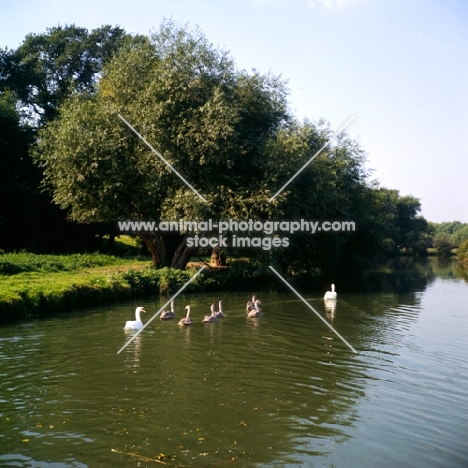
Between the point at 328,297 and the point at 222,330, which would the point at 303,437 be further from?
the point at 328,297

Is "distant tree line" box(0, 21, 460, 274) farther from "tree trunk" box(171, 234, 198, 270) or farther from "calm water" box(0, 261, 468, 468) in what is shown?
"calm water" box(0, 261, 468, 468)

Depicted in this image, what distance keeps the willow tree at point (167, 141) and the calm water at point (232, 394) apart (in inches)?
421

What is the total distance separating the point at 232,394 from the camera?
12562 millimetres

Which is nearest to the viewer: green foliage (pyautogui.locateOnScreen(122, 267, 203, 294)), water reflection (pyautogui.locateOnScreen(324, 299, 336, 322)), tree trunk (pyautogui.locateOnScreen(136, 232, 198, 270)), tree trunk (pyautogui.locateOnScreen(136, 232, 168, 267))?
water reflection (pyautogui.locateOnScreen(324, 299, 336, 322))

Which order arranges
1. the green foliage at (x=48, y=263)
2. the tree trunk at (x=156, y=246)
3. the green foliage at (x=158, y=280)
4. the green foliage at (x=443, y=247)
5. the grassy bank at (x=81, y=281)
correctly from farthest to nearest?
the green foliage at (x=443, y=247), the tree trunk at (x=156, y=246), the green foliage at (x=158, y=280), the green foliage at (x=48, y=263), the grassy bank at (x=81, y=281)

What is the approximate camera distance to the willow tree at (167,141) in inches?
1190

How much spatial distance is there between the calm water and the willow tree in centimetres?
1070

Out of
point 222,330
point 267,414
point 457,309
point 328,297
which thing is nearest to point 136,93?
point 328,297

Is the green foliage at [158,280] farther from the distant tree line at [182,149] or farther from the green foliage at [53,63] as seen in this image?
the green foliage at [53,63]

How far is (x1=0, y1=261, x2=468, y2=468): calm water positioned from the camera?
31.3 feet

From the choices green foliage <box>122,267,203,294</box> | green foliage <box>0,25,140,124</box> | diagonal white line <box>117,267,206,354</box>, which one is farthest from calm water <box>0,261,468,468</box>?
green foliage <box>0,25,140,124</box>

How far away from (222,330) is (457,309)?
13.1 meters

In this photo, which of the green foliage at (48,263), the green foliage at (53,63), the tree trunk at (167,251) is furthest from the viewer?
the green foliage at (53,63)

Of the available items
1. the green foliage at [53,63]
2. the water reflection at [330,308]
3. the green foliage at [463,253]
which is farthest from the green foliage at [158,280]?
the green foliage at [463,253]
